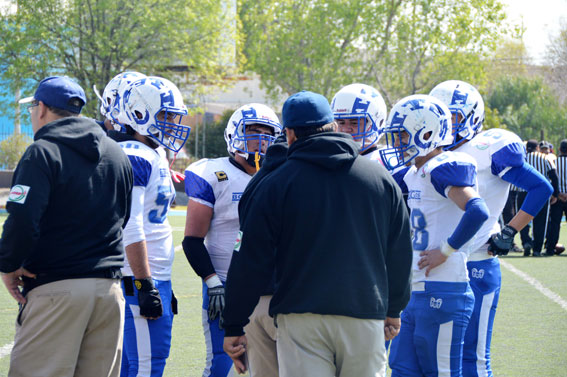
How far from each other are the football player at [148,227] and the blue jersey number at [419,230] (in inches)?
52.7

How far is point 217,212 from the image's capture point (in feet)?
13.8

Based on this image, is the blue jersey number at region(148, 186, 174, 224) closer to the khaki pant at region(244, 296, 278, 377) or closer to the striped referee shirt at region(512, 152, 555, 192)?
the khaki pant at region(244, 296, 278, 377)

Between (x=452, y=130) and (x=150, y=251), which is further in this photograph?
(x=452, y=130)

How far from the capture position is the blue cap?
315cm

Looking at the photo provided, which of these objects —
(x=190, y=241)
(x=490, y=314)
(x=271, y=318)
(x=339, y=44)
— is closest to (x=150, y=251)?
(x=190, y=241)

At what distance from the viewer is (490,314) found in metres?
4.34

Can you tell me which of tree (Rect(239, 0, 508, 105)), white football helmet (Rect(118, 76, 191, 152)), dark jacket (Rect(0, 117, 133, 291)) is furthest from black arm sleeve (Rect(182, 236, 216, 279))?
tree (Rect(239, 0, 508, 105))

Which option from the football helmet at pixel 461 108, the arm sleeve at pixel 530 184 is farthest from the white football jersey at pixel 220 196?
the arm sleeve at pixel 530 184

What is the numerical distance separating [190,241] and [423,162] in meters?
1.36

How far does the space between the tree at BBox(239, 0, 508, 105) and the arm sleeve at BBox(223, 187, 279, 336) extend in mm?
Answer: 27085

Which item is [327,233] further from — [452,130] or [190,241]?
[452,130]

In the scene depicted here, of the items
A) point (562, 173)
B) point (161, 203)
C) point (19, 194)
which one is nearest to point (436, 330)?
point (161, 203)

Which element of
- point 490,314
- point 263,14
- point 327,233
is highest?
point 263,14

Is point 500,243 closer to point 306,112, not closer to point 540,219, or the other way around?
point 306,112
